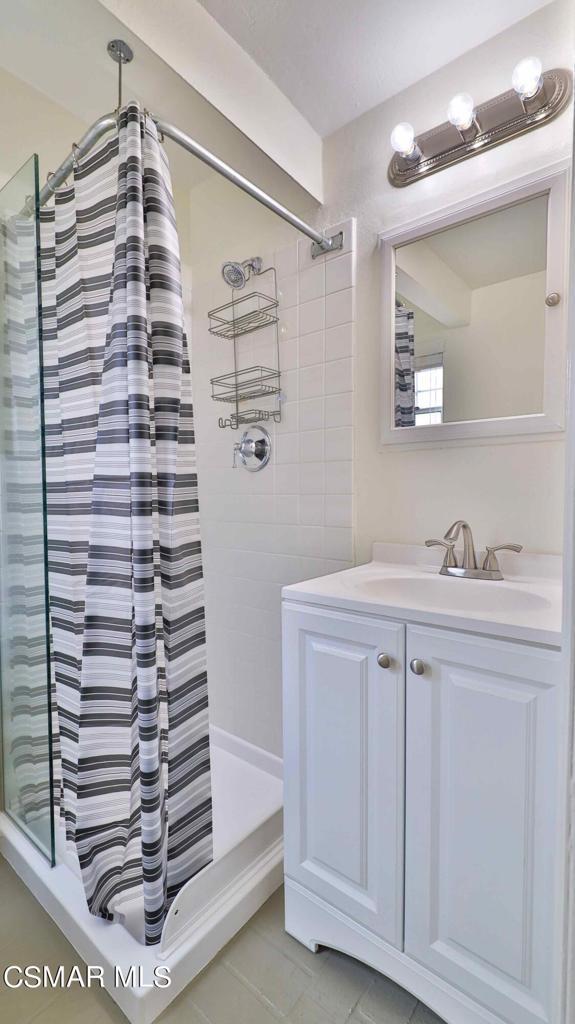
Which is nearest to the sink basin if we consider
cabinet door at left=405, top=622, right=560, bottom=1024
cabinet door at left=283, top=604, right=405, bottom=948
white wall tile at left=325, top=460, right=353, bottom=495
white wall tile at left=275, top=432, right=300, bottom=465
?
cabinet door at left=283, top=604, right=405, bottom=948

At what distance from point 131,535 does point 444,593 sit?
0.85 m

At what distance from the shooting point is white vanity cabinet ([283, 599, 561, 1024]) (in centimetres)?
77

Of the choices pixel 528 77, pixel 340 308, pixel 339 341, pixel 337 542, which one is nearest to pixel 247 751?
pixel 337 542

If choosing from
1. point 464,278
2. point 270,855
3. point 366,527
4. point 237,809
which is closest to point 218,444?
point 366,527

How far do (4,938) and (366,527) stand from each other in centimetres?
154

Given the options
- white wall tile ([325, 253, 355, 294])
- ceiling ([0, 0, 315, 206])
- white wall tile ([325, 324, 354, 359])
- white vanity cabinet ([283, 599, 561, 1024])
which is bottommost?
white vanity cabinet ([283, 599, 561, 1024])

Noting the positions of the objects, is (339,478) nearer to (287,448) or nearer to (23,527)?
(287,448)

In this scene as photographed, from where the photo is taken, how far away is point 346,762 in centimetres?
102

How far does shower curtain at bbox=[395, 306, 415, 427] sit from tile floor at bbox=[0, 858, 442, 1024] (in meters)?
1.48

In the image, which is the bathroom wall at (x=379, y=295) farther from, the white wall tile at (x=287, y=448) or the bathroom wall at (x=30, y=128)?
the bathroom wall at (x=30, y=128)

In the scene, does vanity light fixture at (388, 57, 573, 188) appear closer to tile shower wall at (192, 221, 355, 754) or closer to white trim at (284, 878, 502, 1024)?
tile shower wall at (192, 221, 355, 754)

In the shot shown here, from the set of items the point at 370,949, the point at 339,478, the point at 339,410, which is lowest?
the point at 370,949

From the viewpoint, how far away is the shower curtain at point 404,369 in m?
1.39

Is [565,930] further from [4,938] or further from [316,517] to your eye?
[4,938]
